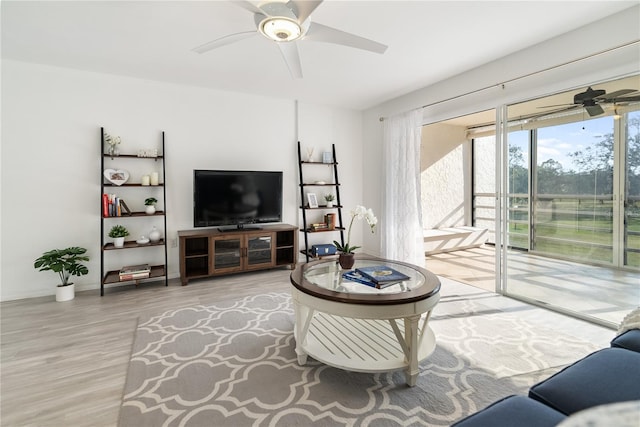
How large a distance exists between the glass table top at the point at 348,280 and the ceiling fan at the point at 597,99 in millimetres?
2188

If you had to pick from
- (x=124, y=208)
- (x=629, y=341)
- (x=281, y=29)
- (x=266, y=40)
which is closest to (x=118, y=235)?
(x=124, y=208)

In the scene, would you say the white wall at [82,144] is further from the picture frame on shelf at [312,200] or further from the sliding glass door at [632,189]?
the sliding glass door at [632,189]

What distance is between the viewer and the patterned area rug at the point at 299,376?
1.54 m

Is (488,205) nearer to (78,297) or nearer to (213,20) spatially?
(213,20)

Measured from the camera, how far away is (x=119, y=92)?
3611 mm

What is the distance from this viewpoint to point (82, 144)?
3.48 metres

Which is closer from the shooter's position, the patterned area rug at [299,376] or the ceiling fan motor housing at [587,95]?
the patterned area rug at [299,376]

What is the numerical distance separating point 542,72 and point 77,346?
15.4 ft

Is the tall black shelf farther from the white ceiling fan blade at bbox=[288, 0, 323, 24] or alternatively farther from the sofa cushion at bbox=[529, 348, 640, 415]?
the sofa cushion at bbox=[529, 348, 640, 415]

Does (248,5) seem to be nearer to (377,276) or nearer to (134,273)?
(377,276)

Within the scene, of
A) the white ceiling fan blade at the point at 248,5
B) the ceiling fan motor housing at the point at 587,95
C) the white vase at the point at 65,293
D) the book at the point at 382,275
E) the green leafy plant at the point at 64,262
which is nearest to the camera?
the white ceiling fan blade at the point at 248,5

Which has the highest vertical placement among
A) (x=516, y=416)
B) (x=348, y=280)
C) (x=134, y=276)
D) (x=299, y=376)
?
(x=348, y=280)

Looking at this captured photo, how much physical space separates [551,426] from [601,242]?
263 cm

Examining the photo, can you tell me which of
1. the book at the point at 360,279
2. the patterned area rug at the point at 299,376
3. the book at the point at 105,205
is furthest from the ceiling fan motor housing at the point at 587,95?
the book at the point at 105,205
